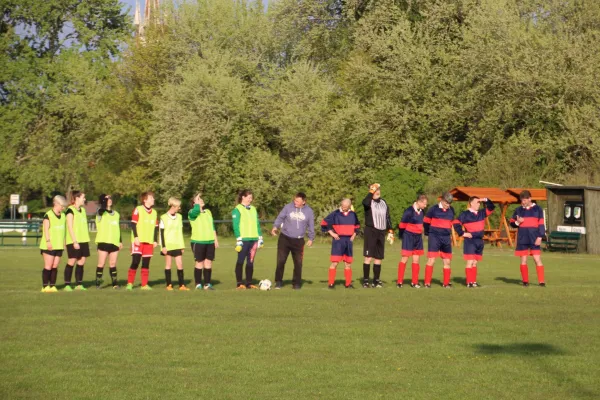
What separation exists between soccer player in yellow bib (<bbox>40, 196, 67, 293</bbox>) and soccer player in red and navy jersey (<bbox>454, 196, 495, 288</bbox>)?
826cm

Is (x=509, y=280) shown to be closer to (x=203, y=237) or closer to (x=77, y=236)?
(x=203, y=237)

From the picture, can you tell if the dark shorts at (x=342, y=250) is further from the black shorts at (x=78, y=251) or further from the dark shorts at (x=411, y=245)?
the black shorts at (x=78, y=251)

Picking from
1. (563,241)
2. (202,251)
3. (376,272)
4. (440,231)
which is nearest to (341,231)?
(376,272)

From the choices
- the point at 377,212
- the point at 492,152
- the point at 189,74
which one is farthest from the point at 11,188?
the point at 377,212

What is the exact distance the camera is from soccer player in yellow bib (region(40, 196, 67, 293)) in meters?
20.3

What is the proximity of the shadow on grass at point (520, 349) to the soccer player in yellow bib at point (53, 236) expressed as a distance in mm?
10414

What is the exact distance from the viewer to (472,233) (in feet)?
72.3

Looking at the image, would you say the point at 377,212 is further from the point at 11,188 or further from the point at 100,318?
the point at 11,188

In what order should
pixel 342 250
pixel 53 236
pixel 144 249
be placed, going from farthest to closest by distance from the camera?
pixel 342 250
pixel 144 249
pixel 53 236

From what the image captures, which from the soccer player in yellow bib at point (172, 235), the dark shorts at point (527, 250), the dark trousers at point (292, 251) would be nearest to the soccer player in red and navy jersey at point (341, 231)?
the dark trousers at point (292, 251)

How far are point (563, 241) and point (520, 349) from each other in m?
27.6

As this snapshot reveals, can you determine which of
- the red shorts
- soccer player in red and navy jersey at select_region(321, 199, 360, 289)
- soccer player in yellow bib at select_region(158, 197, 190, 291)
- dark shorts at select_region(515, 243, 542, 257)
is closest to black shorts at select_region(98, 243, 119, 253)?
the red shorts

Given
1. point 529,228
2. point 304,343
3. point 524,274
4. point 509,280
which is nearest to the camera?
point 304,343

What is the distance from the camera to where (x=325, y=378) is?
1051 cm
